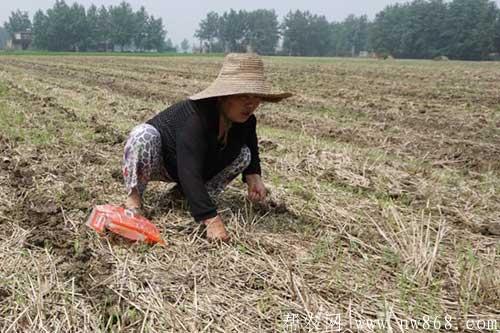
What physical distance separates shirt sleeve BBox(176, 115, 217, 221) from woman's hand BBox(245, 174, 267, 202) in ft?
1.99

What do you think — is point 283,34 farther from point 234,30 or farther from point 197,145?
point 197,145

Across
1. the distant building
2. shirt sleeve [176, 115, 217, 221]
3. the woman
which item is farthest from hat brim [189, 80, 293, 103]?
the distant building

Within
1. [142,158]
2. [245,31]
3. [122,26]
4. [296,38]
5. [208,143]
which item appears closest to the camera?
[208,143]

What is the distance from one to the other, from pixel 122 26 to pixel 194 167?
313ft

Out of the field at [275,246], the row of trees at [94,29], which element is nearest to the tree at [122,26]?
the row of trees at [94,29]

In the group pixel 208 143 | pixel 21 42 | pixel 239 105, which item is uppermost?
pixel 239 105

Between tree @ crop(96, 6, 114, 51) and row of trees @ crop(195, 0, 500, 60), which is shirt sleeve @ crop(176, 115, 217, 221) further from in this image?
tree @ crop(96, 6, 114, 51)

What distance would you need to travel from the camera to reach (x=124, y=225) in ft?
9.04

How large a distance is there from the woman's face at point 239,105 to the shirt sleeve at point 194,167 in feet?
0.60

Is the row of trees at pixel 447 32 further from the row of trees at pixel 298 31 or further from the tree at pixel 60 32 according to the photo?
the tree at pixel 60 32

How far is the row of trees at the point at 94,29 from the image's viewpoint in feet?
273

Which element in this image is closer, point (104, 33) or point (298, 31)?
point (104, 33)

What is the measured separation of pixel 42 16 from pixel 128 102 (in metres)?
89.3

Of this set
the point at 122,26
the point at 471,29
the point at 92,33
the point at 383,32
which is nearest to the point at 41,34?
the point at 92,33
